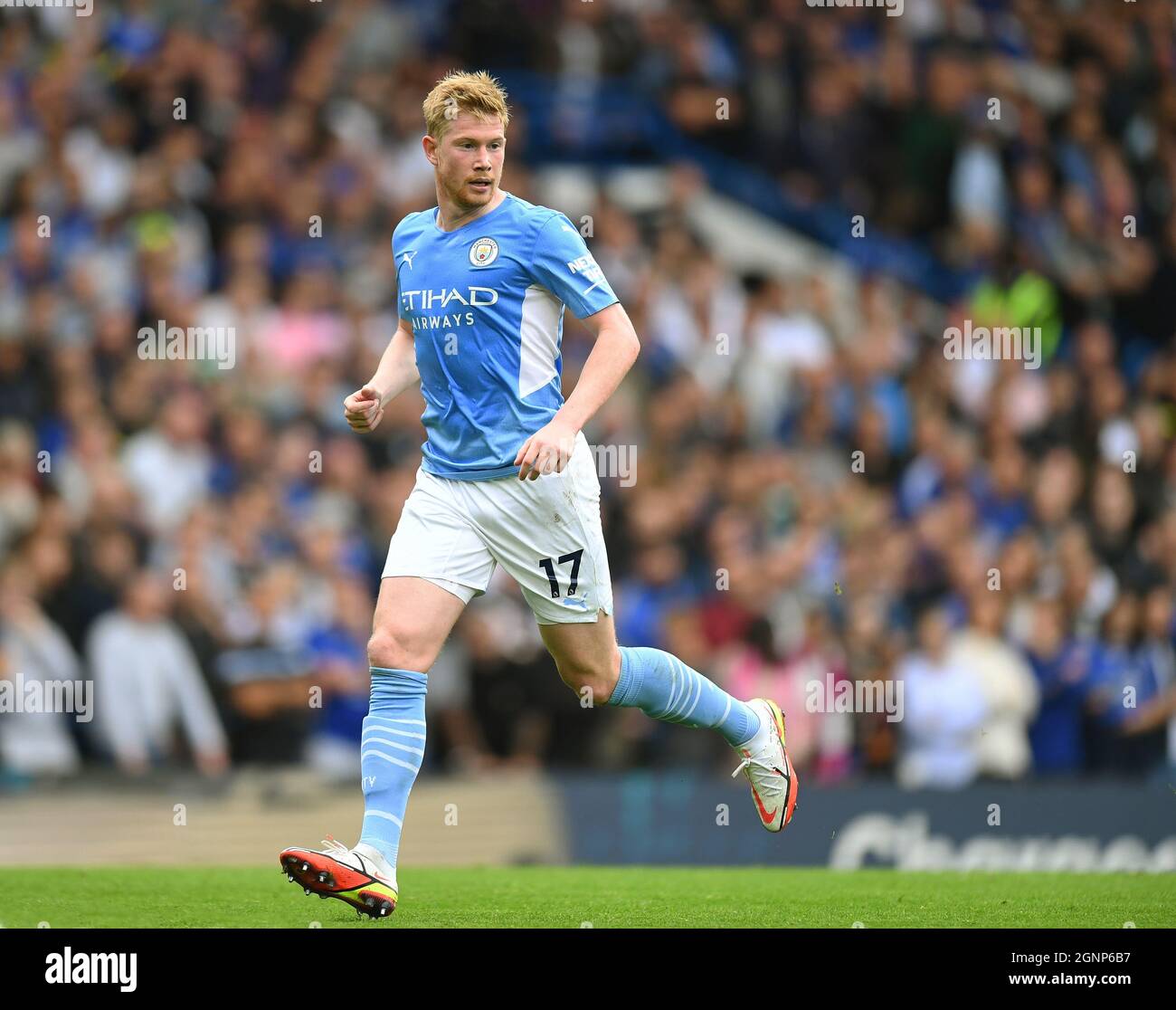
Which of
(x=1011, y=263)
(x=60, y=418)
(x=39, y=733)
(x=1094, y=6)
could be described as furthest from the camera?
(x=1094, y=6)

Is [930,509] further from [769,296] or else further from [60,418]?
[60,418]

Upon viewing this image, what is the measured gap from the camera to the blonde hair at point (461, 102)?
655cm

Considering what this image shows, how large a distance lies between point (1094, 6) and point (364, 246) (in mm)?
7485

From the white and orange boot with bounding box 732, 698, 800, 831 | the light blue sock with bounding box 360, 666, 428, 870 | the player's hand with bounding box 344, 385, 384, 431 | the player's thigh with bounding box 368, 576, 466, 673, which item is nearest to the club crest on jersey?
the player's hand with bounding box 344, 385, 384, 431

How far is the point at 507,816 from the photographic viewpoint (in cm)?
1086

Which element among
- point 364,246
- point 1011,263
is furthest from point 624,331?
point 1011,263

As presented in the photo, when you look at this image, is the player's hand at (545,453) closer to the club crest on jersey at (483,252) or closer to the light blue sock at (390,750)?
the club crest on jersey at (483,252)

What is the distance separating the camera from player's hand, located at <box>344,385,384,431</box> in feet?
22.5

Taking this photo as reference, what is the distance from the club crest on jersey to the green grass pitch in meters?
2.28

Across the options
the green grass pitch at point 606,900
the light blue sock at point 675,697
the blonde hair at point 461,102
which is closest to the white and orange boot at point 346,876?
the green grass pitch at point 606,900

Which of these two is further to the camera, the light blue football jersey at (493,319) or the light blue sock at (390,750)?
the light blue football jersey at (493,319)

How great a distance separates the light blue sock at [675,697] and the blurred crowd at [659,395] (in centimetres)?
411

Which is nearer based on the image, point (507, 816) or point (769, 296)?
point (507, 816)

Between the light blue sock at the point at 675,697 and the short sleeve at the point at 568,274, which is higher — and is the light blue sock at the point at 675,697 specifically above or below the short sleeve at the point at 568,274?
below
